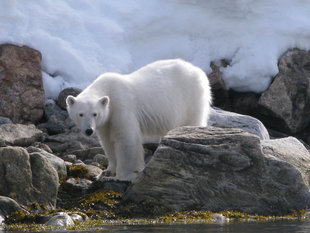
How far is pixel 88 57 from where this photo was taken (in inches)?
661

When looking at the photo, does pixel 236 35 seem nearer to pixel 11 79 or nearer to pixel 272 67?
pixel 272 67

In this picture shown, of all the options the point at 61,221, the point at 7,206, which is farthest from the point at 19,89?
the point at 61,221

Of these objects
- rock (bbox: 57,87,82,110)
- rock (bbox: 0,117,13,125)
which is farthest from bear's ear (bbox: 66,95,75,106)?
rock (bbox: 57,87,82,110)

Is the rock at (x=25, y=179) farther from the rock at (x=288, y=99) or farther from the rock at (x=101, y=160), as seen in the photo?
the rock at (x=288, y=99)

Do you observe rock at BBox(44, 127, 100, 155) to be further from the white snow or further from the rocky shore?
the rocky shore

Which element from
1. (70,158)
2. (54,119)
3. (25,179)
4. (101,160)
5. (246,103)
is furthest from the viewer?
(246,103)

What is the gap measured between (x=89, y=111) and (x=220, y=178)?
83.2 inches

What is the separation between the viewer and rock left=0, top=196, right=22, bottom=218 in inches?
302

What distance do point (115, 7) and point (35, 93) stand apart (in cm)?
565

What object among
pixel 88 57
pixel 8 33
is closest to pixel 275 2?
pixel 88 57

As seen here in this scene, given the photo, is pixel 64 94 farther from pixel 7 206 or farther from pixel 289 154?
pixel 7 206

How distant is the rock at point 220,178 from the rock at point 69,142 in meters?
4.00

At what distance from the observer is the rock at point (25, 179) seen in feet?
26.5

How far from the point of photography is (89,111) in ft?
30.0
